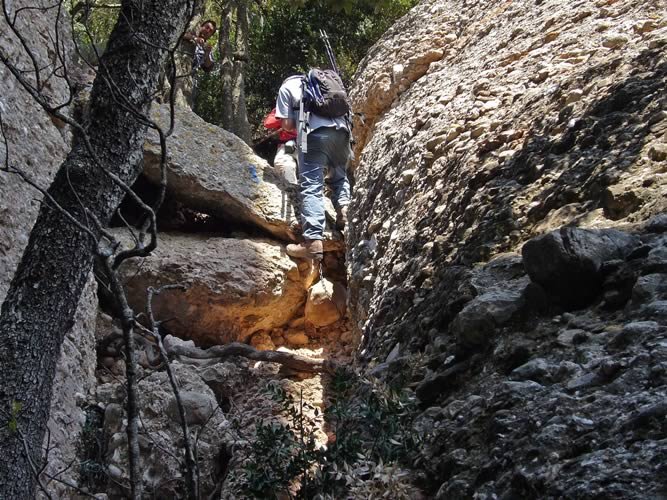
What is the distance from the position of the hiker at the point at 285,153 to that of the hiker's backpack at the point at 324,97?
80 centimetres

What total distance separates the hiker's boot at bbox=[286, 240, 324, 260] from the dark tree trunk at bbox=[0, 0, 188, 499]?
4.55 m

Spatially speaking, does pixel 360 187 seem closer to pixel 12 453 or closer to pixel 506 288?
pixel 506 288

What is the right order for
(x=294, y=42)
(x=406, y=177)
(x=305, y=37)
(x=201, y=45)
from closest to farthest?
1. (x=406, y=177)
2. (x=201, y=45)
3. (x=305, y=37)
4. (x=294, y=42)

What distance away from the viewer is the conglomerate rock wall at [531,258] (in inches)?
86.4

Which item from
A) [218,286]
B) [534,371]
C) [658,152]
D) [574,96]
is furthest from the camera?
[218,286]

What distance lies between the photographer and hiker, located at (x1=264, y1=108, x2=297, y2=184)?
8.24 meters

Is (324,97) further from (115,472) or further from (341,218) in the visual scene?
(115,472)

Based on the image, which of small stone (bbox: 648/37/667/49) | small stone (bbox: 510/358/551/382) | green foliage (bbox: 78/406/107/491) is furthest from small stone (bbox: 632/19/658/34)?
green foliage (bbox: 78/406/107/491)

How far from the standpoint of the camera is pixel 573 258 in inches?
108

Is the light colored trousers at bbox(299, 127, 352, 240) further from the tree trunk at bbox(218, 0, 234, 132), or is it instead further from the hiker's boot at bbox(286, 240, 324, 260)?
the tree trunk at bbox(218, 0, 234, 132)

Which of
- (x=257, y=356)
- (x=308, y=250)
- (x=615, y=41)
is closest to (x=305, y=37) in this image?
(x=308, y=250)

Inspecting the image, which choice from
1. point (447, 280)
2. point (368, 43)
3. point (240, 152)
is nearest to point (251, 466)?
point (447, 280)

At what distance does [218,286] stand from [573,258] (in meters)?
4.52

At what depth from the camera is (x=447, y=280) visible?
3891 millimetres
